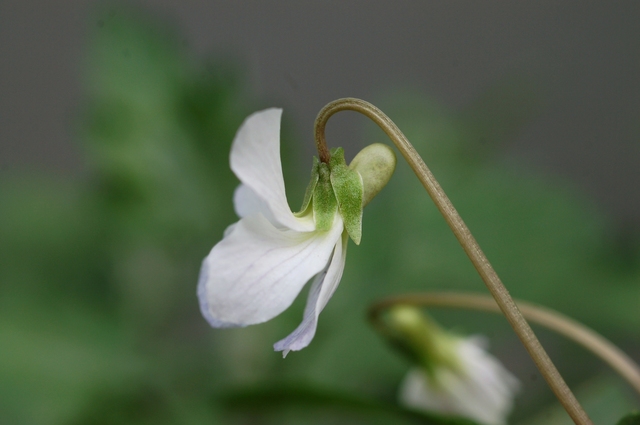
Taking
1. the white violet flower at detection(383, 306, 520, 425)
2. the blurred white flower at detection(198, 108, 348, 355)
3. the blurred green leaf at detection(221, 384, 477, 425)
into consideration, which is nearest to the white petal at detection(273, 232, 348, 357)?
the blurred white flower at detection(198, 108, 348, 355)

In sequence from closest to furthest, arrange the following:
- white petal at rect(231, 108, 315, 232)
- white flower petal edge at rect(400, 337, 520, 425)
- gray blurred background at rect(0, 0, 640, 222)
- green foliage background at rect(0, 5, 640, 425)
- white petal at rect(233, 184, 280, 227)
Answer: white petal at rect(231, 108, 315, 232), white petal at rect(233, 184, 280, 227), white flower petal edge at rect(400, 337, 520, 425), green foliage background at rect(0, 5, 640, 425), gray blurred background at rect(0, 0, 640, 222)

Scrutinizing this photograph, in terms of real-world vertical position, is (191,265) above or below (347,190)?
below

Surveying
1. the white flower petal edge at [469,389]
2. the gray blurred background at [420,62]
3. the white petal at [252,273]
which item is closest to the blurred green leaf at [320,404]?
the white flower petal edge at [469,389]

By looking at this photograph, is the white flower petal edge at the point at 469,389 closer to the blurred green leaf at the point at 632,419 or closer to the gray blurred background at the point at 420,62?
the blurred green leaf at the point at 632,419

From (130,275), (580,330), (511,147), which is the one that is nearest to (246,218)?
(580,330)

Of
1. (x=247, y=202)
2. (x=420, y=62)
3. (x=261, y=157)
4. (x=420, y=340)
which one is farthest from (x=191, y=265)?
(x=420, y=62)

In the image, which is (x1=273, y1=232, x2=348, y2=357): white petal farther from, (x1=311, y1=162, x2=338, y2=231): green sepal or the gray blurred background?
the gray blurred background

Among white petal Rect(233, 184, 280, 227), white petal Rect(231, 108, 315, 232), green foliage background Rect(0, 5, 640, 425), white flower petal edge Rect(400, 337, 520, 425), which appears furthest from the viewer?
green foliage background Rect(0, 5, 640, 425)

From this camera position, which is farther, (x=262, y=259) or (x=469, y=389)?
(x=469, y=389)

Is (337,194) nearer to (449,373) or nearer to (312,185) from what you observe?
(312,185)
